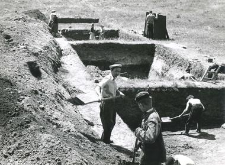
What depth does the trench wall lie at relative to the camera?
1170cm

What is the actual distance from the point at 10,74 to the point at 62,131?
8.06 ft

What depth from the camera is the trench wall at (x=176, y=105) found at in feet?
38.4

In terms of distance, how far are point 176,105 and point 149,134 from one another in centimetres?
774

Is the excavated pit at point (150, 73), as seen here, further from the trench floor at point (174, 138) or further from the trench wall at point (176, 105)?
the trench floor at point (174, 138)

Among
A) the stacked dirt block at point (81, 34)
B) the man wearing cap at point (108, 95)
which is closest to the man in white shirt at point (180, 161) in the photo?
the man wearing cap at point (108, 95)

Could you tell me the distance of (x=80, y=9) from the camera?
33.1 meters

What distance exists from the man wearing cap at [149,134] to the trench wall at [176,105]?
6.56m

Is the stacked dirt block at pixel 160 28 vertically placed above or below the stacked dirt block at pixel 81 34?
above

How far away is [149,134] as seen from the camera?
475 cm

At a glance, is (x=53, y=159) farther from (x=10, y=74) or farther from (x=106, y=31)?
(x=106, y=31)

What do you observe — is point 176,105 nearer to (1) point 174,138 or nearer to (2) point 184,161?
(1) point 174,138

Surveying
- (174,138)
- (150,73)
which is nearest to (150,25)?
(150,73)

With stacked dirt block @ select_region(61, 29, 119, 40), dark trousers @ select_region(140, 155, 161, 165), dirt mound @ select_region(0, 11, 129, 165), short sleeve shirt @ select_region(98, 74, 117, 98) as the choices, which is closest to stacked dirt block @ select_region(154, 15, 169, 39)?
stacked dirt block @ select_region(61, 29, 119, 40)

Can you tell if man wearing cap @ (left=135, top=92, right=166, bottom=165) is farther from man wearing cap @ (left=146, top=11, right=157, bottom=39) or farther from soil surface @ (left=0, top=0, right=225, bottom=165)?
man wearing cap @ (left=146, top=11, right=157, bottom=39)
